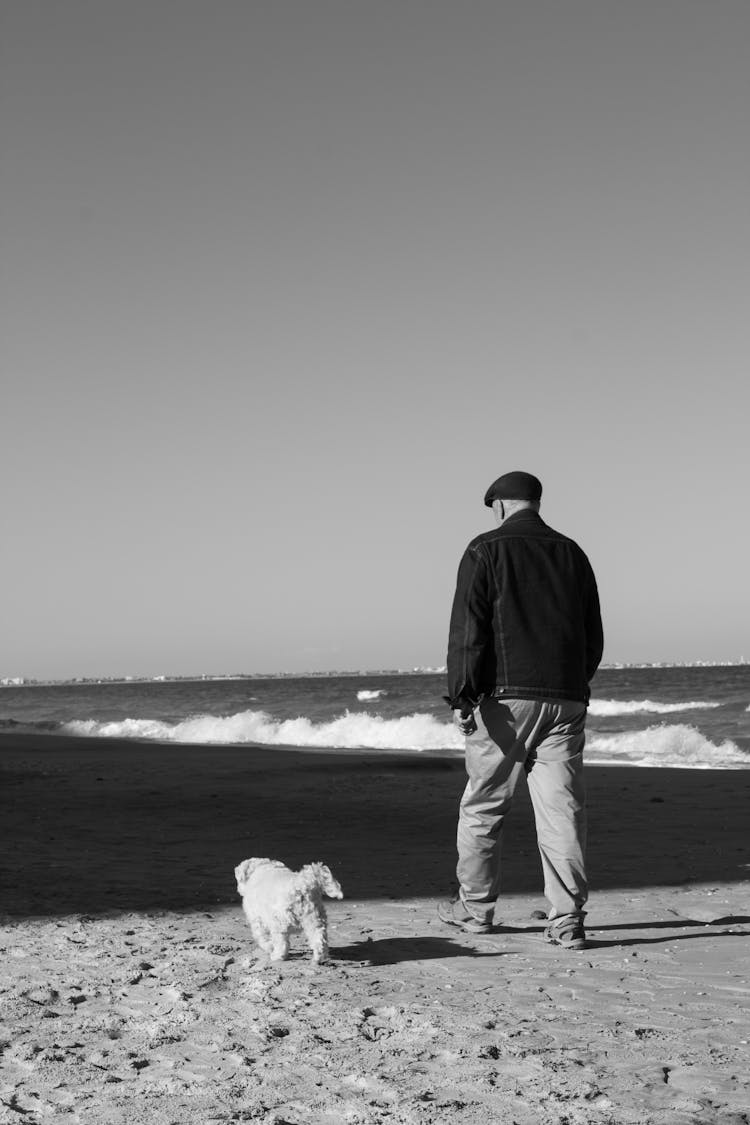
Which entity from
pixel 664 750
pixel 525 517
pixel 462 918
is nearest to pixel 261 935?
pixel 462 918

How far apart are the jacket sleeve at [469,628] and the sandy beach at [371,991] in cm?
117

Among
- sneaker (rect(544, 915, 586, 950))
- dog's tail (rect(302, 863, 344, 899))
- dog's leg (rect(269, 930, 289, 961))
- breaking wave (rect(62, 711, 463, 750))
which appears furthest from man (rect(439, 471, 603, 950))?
breaking wave (rect(62, 711, 463, 750))

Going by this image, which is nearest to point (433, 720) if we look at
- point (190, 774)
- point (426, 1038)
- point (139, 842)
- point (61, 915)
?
point (190, 774)

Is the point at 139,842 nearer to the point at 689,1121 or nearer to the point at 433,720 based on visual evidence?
the point at 689,1121

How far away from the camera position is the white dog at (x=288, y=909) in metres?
4.44

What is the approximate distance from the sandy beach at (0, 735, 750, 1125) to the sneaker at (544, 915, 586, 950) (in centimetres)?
12

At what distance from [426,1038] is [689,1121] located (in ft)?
3.11

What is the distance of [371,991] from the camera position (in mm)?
4023

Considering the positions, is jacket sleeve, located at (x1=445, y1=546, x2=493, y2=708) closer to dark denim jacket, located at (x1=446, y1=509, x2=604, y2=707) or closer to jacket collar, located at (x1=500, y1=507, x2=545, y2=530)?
dark denim jacket, located at (x1=446, y1=509, x2=604, y2=707)

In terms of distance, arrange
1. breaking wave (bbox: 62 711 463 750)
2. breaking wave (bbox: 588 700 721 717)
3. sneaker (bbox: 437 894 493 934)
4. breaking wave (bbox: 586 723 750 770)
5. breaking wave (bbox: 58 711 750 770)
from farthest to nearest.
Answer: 1. breaking wave (bbox: 588 700 721 717)
2. breaking wave (bbox: 62 711 463 750)
3. breaking wave (bbox: 58 711 750 770)
4. breaking wave (bbox: 586 723 750 770)
5. sneaker (bbox: 437 894 493 934)

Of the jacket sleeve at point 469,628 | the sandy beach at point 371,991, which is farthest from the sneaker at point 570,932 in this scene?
the jacket sleeve at point 469,628

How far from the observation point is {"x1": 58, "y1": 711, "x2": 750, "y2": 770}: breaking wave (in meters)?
19.5

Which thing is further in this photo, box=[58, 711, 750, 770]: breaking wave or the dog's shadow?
box=[58, 711, 750, 770]: breaking wave

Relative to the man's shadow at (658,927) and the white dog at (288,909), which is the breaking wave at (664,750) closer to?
the man's shadow at (658,927)
